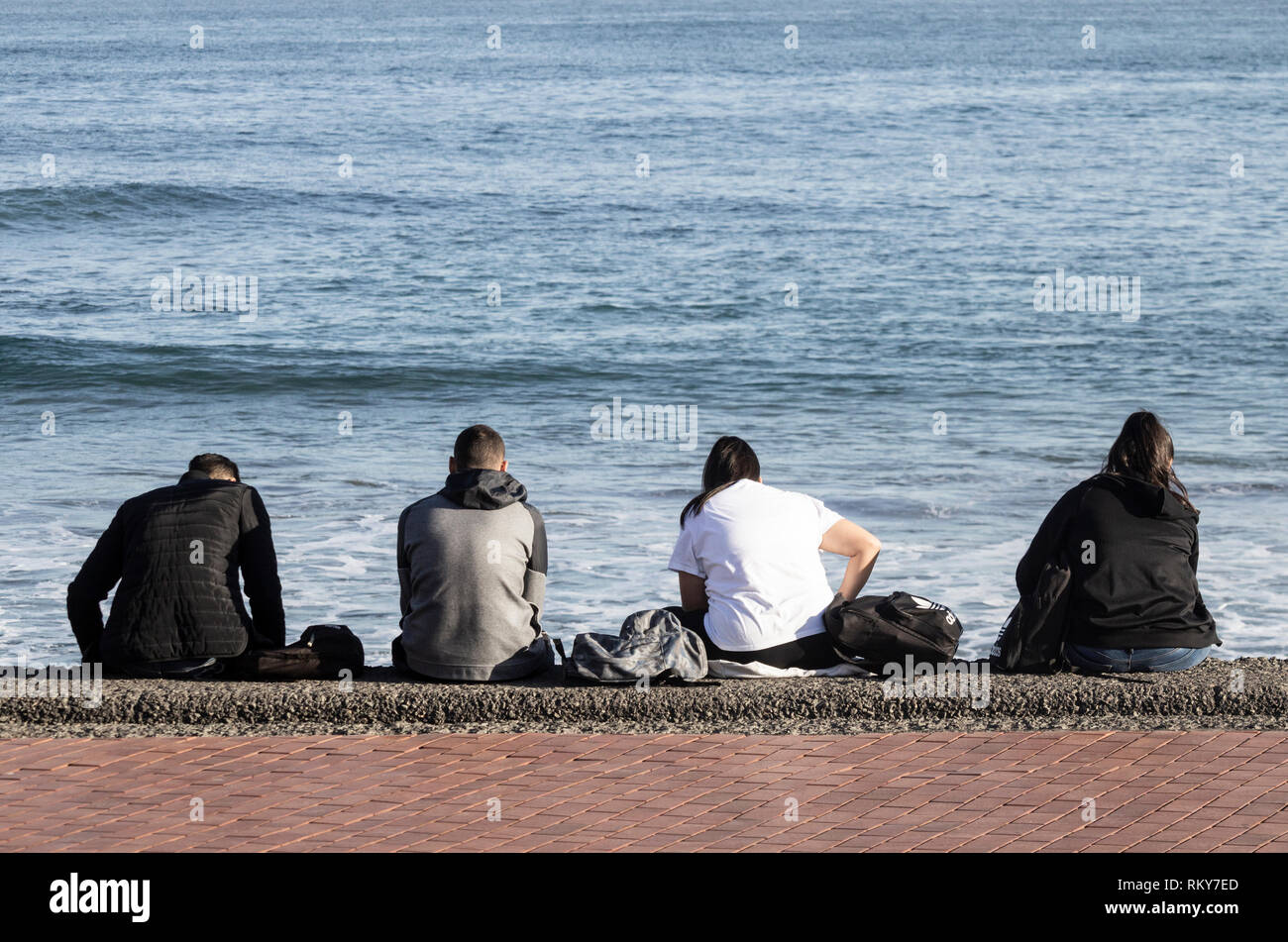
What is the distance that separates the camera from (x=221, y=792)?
480 centimetres

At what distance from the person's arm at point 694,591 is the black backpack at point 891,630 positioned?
0.48 meters

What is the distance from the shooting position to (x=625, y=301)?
27984 mm

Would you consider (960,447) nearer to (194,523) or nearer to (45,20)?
(194,523)

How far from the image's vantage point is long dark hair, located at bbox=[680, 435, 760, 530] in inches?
225

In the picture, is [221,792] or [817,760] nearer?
[221,792]

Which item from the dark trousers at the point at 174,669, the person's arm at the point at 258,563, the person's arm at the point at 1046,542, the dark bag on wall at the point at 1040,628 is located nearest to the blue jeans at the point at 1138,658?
the dark bag on wall at the point at 1040,628

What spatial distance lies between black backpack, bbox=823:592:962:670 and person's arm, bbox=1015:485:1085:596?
0.32m

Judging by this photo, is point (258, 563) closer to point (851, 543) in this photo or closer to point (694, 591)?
point (694, 591)

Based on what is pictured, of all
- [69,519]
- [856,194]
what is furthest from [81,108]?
[69,519]

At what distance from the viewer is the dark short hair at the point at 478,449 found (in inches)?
223

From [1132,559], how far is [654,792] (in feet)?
6.66

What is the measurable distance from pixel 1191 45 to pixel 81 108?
58587 mm

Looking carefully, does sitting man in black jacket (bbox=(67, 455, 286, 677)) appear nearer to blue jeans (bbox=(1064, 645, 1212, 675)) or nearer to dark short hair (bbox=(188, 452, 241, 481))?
dark short hair (bbox=(188, 452, 241, 481))

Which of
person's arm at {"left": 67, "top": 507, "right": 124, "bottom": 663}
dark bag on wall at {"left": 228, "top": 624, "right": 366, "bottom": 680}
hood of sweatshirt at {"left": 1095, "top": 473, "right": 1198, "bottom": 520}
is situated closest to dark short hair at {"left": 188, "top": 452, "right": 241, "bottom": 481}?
person's arm at {"left": 67, "top": 507, "right": 124, "bottom": 663}
